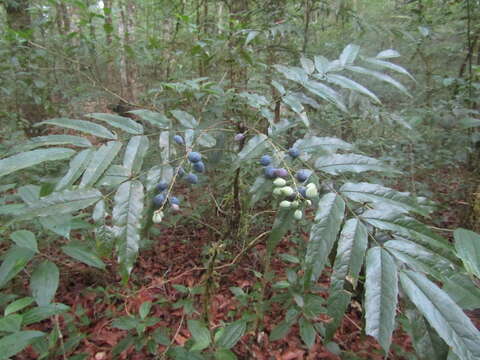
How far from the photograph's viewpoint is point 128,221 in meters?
0.76

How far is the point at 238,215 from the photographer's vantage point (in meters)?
1.94

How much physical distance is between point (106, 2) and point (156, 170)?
8083mm

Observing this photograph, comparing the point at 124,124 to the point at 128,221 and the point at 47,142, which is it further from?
Result: the point at 128,221

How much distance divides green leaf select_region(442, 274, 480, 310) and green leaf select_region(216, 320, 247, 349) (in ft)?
3.00

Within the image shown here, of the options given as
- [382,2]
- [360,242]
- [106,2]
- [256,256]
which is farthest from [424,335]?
[106,2]

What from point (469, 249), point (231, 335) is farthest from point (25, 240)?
point (469, 249)

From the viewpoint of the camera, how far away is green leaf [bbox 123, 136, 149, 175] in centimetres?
89

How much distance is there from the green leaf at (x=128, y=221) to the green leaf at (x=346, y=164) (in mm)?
595

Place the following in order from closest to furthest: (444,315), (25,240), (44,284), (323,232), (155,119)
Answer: (444,315) → (323,232) → (155,119) → (25,240) → (44,284)

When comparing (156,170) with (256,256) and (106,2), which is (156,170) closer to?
(256,256)

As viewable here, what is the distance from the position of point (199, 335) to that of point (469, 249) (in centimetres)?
108

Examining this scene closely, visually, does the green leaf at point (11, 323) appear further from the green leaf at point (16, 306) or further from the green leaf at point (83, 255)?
the green leaf at point (83, 255)

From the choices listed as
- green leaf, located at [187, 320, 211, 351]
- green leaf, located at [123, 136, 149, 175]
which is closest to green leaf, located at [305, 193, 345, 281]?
green leaf, located at [123, 136, 149, 175]

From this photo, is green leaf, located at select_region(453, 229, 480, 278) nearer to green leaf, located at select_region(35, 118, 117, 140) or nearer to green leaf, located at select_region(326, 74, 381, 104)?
green leaf, located at select_region(326, 74, 381, 104)
